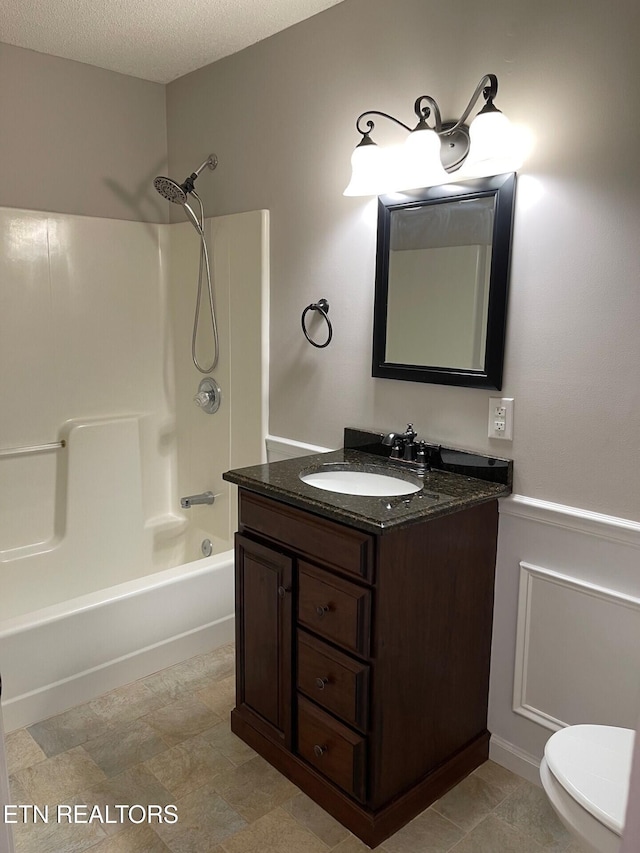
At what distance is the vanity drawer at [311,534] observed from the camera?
1706 millimetres

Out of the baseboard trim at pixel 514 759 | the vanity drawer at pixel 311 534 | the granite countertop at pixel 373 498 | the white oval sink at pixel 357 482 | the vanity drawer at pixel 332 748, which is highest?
the granite countertop at pixel 373 498

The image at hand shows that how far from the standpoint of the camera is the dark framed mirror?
194cm

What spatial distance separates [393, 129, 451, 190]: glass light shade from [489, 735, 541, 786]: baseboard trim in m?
1.71

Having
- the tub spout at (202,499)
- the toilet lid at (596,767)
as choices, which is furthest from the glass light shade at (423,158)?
the tub spout at (202,499)

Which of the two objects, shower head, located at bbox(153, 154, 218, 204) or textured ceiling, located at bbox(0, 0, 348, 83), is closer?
textured ceiling, located at bbox(0, 0, 348, 83)

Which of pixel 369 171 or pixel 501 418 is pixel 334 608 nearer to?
pixel 501 418

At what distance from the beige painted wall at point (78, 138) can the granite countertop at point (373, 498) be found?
1.60 meters

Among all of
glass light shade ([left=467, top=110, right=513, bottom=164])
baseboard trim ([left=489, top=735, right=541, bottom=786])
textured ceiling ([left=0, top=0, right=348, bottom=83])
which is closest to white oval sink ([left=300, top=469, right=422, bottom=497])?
baseboard trim ([left=489, top=735, right=541, bottom=786])

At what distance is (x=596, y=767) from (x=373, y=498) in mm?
790

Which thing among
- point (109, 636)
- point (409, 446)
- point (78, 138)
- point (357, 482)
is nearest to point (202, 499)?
point (109, 636)

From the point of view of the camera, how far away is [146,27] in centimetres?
247

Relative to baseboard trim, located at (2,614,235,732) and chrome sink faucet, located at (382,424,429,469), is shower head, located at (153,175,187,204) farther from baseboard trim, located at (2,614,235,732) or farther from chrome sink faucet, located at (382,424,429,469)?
baseboard trim, located at (2,614,235,732)

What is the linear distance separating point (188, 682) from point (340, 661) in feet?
3.07

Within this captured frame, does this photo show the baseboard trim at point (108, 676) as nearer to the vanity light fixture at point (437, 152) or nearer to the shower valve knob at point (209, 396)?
the shower valve knob at point (209, 396)
